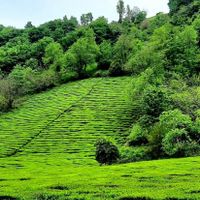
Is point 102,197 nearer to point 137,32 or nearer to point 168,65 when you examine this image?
point 168,65

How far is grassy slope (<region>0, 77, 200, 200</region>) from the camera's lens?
31.0 m

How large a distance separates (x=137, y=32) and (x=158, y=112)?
265 feet

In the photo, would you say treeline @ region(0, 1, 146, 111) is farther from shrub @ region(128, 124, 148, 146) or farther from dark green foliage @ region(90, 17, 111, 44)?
shrub @ region(128, 124, 148, 146)

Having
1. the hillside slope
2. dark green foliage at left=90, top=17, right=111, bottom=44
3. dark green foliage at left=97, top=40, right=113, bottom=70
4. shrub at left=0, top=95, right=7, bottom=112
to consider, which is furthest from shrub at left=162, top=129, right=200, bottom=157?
dark green foliage at left=90, top=17, right=111, bottom=44

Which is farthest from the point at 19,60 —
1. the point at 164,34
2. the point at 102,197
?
the point at 102,197

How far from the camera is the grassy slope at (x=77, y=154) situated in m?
31.0

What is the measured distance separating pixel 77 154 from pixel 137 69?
138ft

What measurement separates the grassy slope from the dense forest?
18.6ft

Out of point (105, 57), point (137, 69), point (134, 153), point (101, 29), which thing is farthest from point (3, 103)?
point (101, 29)

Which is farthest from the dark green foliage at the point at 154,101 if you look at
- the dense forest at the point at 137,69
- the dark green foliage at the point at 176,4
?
the dark green foliage at the point at 176,4

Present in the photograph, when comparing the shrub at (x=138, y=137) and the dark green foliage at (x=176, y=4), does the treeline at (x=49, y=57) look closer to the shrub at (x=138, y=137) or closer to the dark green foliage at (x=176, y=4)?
the dark green foliage at (x=176, y=4)

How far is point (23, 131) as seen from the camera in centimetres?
9675

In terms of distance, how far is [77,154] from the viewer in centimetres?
7912

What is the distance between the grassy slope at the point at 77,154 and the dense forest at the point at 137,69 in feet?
18.6
